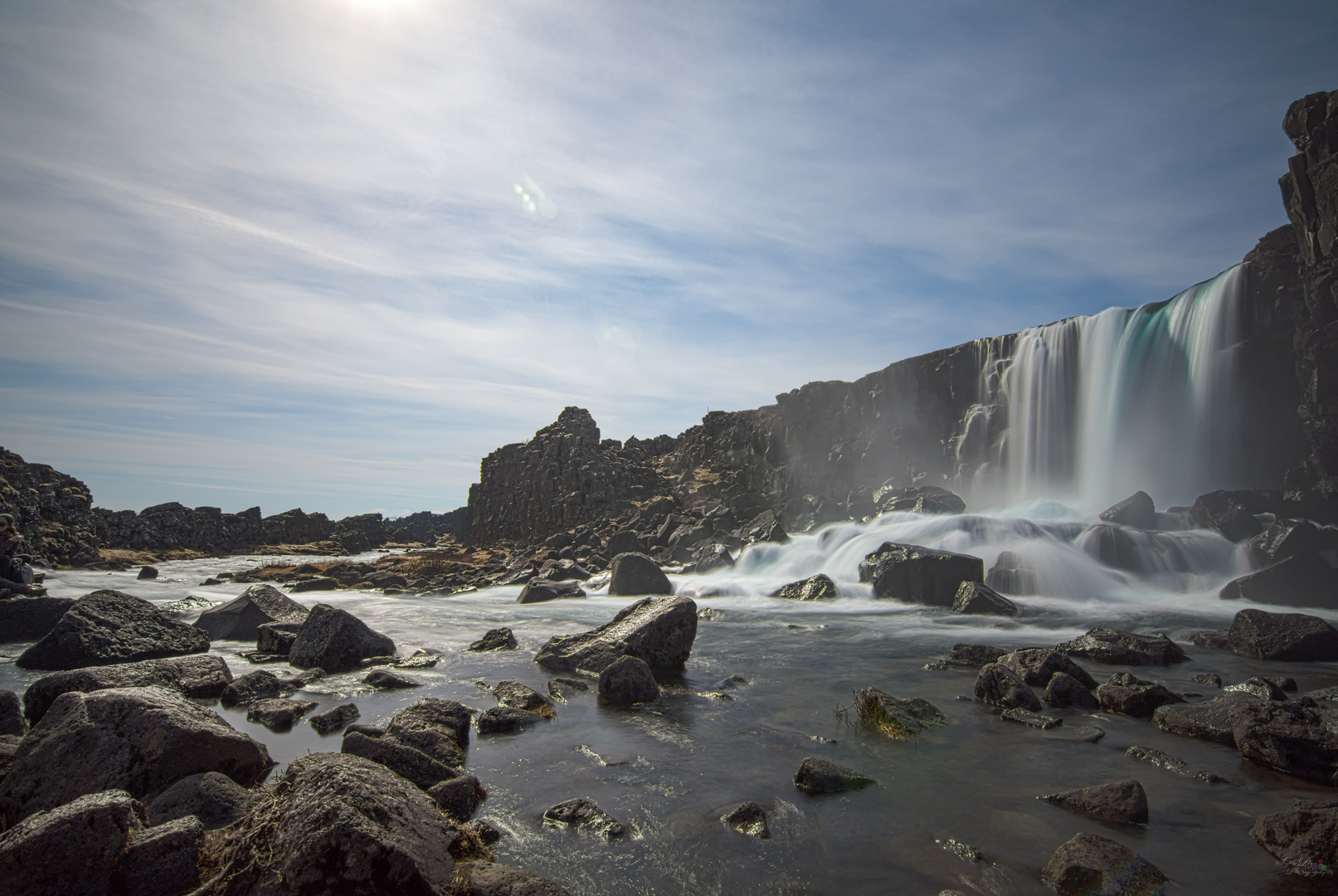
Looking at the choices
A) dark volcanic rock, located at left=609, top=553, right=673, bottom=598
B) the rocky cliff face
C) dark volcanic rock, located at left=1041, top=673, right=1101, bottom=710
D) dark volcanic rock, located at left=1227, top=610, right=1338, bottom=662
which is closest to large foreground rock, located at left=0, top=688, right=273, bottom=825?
dark volcanic rock, located at left=1041, top=673, right=1101, bottom=710

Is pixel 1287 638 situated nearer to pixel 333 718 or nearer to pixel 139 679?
pixel 333 718

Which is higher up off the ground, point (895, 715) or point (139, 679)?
point (139, 679)

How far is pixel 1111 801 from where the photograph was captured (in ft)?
20.3

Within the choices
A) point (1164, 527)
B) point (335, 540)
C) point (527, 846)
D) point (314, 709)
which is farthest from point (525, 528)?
point (527, 846)

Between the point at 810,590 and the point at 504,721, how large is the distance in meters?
19.2

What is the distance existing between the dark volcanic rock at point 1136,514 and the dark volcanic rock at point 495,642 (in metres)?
29.0

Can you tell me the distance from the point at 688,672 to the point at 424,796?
7.76m

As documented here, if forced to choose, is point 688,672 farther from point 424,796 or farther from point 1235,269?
point 1235,269

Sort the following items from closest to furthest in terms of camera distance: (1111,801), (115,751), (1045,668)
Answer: (115,751), (1111,801), (1045,668)

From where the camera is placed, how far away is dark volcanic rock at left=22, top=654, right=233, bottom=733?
7.86 m

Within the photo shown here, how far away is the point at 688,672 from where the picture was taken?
1238 cm

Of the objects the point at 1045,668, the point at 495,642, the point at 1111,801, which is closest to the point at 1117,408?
the point at 1045,668

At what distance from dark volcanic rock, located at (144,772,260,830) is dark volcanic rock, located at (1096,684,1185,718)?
11.1 metres

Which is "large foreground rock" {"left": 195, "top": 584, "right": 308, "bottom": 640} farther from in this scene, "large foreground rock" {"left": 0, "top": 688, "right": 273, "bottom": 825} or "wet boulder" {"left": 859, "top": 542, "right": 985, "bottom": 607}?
"wet boulder" {"left": 859, "top": 542, "right": 985, "bottom": 607}
